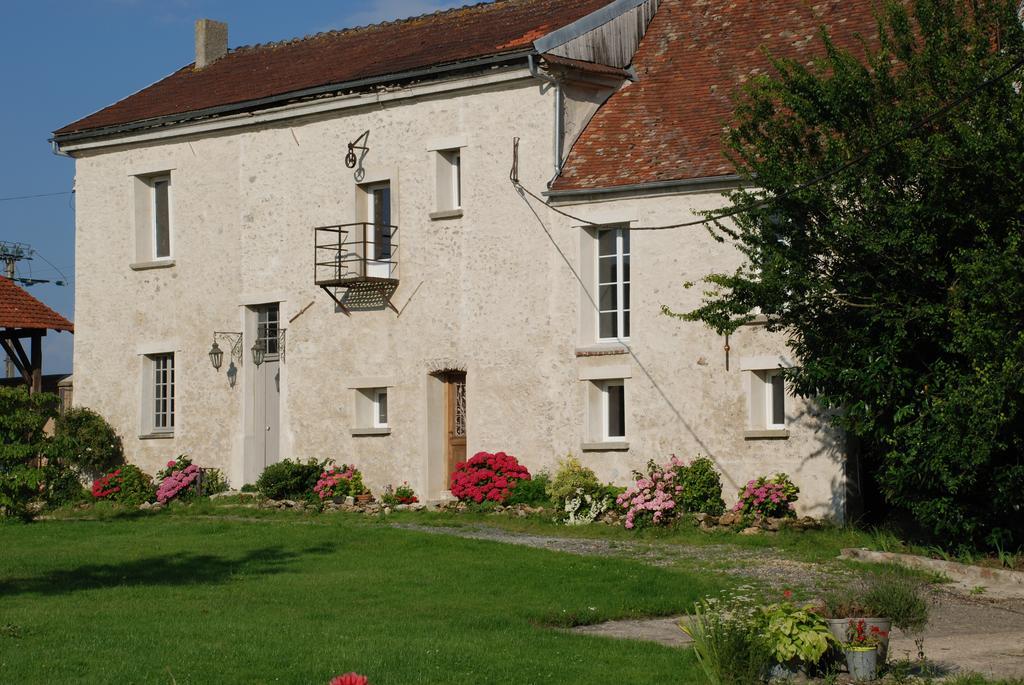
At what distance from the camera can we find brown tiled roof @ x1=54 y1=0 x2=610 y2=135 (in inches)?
957

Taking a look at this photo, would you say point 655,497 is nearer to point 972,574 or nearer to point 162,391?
point 972,574

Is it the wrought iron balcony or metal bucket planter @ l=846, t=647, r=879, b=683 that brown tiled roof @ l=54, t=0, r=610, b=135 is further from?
metal bucket planter @ l=846, t=647, r=879, b=683

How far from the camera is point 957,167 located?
49.6ft

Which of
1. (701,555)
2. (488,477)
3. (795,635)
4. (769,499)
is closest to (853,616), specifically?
(795,635)

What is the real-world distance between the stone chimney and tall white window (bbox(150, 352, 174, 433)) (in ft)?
22.1

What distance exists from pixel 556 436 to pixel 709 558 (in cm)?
566

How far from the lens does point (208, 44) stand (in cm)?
3098

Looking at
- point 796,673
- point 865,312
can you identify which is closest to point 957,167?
point 865,312

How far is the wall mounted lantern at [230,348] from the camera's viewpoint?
26.7 meters

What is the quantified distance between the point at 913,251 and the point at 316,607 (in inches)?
290

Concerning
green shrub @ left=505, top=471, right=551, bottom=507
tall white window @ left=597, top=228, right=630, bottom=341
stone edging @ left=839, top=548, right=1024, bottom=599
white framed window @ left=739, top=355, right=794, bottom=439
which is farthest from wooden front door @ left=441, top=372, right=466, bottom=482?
stone edging @ left=839, top=548, right=1024, bottom=599

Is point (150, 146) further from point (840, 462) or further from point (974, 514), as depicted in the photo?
point (974, 514)

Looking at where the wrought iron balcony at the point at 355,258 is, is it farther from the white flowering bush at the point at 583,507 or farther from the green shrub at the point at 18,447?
the green shrub at the point at 18,447

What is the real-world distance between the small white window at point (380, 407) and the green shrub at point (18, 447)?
9.46 m
